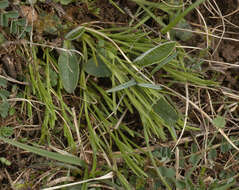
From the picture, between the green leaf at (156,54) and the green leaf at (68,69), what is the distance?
0.28m

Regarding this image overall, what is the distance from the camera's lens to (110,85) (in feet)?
5.33

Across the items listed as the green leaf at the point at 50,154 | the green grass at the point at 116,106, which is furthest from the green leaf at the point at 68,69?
the green leaf at the point at 50,154

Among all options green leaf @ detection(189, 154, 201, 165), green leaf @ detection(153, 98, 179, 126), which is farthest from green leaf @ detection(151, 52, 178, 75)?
green leaf @ detection(189, 154, 201, 165)

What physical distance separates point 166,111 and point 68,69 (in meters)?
0.49

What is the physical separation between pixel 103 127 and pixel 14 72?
0.48 m

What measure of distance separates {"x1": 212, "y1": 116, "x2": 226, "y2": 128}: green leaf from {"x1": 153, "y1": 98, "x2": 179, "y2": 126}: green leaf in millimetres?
245

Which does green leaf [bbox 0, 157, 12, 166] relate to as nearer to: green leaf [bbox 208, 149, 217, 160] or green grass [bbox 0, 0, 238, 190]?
green grass [bbox 0, 0, 238, 190]

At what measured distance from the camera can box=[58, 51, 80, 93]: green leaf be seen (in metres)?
1.52

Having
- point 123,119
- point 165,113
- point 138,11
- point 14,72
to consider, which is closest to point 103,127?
point 123,119

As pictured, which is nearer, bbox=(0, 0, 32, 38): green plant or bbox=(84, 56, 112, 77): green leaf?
bbox=(0, 0, 32, 38): green plant

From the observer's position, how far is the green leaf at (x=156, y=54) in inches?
58.2

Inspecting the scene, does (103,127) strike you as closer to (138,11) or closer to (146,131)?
(146,131)

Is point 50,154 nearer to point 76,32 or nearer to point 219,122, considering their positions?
point 76,32

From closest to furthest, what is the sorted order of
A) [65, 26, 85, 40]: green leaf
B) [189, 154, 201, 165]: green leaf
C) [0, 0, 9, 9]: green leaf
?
[0, 0, 9, 9]: green leaf → [65, 26, 85, 40]: green leaf → [189, 154, 201, 165]: green leaf
